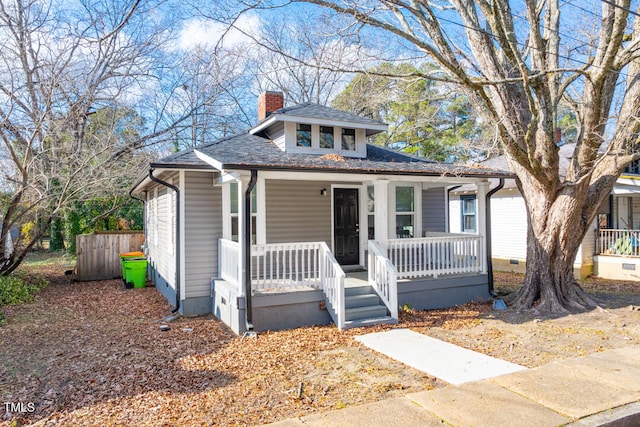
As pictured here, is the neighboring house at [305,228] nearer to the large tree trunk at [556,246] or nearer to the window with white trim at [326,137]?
the window with white trim at [326,137]

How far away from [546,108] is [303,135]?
5.18 m

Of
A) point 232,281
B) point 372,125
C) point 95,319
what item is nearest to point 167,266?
point 95,319

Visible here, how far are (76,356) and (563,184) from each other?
29.6 feet

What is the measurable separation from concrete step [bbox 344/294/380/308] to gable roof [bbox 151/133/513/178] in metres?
2.37

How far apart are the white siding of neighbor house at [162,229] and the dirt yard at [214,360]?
114 centimetres

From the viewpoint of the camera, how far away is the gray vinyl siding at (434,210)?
1177cm

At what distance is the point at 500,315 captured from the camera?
8.39 m

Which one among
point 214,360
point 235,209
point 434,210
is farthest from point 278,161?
point 434,210

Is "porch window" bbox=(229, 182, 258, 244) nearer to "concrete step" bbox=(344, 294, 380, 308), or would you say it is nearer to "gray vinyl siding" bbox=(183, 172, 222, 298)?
"gray vinyl siding" bbox=(183, 172, 222, 298)

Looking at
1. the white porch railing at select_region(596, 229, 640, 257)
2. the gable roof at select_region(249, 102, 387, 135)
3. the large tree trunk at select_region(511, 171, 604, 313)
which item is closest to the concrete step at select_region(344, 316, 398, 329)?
the large tree trunk at select_region(511, 171, 604, 313)

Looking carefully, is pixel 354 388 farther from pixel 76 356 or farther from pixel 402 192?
pixel 402 192

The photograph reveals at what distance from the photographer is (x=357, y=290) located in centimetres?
819

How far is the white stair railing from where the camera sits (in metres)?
7.33

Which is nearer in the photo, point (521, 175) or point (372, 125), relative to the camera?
point (521, 175)
